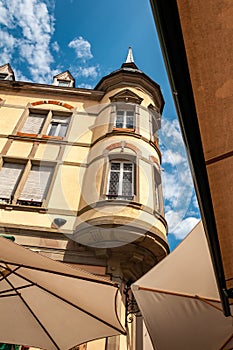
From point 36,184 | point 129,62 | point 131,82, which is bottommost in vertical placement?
point 36,184

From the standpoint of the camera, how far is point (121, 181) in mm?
9492

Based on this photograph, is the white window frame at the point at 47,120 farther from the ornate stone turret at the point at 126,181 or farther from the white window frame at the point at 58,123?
the ornate stone turret at the point at 126,181

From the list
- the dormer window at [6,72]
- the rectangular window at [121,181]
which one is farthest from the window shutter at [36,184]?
the dormer window at [6,72]

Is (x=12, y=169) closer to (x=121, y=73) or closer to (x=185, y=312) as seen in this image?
(x=121, y=73)

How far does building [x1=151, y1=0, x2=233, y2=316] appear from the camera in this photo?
3.96ft

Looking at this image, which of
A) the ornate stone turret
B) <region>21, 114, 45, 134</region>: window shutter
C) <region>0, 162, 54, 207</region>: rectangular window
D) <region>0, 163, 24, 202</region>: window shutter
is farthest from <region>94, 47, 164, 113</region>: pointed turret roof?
<region>0, 163, 24, 202</region>: window shutter

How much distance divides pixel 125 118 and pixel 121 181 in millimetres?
4064

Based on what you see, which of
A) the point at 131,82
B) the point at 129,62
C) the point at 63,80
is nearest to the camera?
the point at 131,82

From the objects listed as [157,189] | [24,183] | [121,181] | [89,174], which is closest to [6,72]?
[24,183]

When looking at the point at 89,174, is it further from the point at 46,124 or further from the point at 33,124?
the point at 33,124

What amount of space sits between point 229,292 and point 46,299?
3.27 meters

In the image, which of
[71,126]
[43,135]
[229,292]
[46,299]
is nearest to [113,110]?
[71,126]

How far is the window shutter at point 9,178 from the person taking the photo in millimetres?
9711

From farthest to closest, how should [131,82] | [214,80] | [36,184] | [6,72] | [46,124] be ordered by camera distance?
[6,72]
[131,82]
[46,124]
[36,184]
[214,80]
